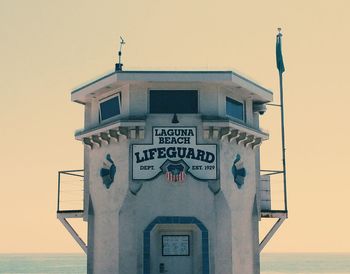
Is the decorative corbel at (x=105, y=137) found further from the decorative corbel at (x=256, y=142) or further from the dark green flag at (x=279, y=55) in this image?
the dark green flag at (x=279, y=55)

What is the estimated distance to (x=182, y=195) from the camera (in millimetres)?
42844

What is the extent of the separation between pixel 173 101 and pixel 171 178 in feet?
16.8

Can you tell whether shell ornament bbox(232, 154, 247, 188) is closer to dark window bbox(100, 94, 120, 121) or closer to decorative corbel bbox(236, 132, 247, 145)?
A: decorative corbel bbox(236, 132, 247, 145)

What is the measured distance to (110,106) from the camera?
152 ft

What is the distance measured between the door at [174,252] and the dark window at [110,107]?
28.7 ft

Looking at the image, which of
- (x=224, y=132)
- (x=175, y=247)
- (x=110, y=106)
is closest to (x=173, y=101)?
(x=224, y=132)

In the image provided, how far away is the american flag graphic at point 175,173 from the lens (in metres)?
42.8

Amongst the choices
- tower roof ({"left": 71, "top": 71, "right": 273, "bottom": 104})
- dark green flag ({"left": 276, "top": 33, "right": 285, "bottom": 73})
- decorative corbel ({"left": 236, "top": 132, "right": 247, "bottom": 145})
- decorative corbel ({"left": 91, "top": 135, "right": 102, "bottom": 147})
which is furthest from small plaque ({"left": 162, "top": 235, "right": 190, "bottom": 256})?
dark green flag ({"left": 276, "top": 33, "right": 285, "bottom": 73})

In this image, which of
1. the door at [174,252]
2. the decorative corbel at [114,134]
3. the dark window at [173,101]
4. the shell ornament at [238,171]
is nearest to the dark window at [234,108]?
the dark window at [173,101]

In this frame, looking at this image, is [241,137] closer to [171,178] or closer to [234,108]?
[234,108]

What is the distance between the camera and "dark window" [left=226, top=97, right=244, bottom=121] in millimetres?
45906

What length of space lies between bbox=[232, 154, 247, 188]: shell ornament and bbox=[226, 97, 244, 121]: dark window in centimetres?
293

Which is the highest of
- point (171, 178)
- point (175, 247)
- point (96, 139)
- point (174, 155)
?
point (96, 139)

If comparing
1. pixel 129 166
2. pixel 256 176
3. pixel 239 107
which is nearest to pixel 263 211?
pixel 256 176
